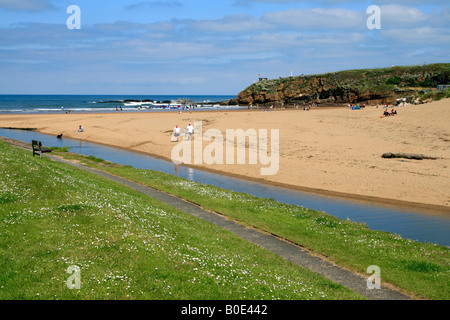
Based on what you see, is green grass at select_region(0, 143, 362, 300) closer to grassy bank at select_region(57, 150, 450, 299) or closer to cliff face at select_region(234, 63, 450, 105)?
grassy bank at select_region(57, 150, 450, 299)

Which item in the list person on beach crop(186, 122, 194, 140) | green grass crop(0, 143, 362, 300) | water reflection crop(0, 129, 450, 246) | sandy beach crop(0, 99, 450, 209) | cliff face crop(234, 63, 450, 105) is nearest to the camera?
green grass crop(0, 143, 362, 300)

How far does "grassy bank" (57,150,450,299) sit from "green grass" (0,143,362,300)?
2.54 m

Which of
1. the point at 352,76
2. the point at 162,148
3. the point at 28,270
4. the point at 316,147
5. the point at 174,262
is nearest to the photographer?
the point at 28,270

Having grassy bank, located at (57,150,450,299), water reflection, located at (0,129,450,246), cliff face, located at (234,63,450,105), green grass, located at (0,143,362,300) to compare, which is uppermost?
cliff face, located at (234,63,450,105)

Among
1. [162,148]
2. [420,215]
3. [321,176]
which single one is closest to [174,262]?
[420,215]

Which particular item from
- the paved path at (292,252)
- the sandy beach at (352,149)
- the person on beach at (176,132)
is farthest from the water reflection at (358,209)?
the person on beach at (176,132)

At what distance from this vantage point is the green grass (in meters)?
9.82

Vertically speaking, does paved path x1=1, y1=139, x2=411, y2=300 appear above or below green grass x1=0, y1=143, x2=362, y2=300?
below

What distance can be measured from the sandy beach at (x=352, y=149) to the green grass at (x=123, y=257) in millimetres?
17434

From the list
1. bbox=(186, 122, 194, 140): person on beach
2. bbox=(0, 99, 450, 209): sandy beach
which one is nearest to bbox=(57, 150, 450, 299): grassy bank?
bbox=(0, 99, 450, 209): sandy beach

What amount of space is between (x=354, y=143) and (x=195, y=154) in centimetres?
1717

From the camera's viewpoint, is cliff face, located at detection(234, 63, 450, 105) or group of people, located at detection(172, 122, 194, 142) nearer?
group of people, located at detection(172, 122, 194, 142)

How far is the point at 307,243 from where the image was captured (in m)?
16.6
